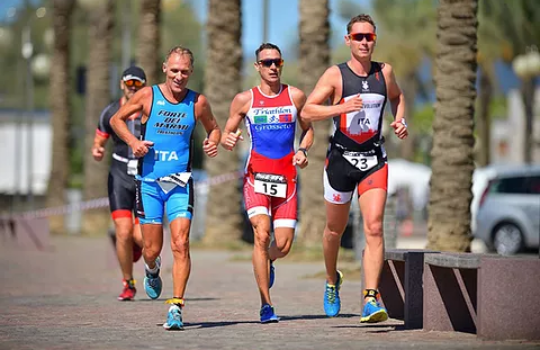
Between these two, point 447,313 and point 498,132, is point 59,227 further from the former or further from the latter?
point 498,132

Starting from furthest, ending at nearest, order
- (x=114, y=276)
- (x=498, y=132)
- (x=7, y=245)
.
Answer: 1. (x=498, y=132)
2. (x=7, y=245)
3. (x=114, y=276)

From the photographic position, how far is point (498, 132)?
11781 centimetres

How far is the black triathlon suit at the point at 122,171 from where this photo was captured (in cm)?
1326

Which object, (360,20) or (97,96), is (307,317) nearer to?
(360,20)

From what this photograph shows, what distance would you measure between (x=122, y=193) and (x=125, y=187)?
70mm

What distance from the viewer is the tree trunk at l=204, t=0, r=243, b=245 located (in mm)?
24297

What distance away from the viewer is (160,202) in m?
10.6

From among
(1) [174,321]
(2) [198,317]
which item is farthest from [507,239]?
(1) [174,321]

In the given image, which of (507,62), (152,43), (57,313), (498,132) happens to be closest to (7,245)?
(152,43)

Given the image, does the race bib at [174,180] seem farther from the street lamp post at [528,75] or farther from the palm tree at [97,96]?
the street lamp post at [528,75]

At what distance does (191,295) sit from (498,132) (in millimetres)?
106282

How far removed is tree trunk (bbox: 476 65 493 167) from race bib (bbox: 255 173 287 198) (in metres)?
42.7

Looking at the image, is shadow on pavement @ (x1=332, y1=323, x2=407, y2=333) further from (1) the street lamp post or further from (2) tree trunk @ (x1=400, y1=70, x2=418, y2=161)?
(2) tree trunk @ (x1=400, y1=70, x2=418, y2=161)

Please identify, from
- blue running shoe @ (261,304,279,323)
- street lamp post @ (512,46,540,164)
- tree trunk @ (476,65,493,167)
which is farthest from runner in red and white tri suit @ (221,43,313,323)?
tree trunk @ (476,65,493,167)
